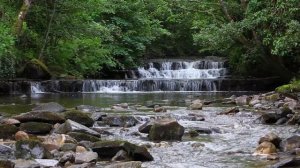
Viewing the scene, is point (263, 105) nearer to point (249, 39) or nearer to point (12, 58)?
point (249, 39)

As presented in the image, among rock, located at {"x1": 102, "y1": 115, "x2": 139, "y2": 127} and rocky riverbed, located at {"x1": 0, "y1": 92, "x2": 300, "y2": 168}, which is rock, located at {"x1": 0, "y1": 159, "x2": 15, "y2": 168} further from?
rock, located at {"x1": 102, "y1": 115, "x2": 139, "y2": 127}

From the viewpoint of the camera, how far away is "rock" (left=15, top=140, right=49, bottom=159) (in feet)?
23.5

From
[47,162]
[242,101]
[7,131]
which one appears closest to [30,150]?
[47,162]

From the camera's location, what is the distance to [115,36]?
31.6m

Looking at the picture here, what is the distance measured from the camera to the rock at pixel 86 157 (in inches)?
271

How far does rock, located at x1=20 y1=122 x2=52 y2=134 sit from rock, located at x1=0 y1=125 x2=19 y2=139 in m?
0.40

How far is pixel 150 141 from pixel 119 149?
5.18 feet

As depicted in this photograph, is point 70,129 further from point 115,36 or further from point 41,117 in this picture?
point 115,36

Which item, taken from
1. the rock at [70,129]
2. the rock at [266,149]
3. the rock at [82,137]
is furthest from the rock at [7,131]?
the rock at [266,149]

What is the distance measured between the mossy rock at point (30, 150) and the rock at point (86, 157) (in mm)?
534

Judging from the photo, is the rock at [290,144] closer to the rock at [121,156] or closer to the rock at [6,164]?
the rock at [121,156]

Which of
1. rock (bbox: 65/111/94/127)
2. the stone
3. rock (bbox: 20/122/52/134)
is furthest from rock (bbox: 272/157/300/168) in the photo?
rock (bbox: 65/111/94/127)

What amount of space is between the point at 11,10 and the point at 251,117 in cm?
1289

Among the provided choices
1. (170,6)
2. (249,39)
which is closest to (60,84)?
(170,6)
